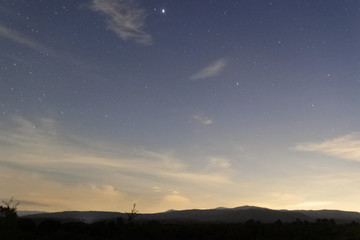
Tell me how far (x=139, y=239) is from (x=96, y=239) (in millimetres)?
3296

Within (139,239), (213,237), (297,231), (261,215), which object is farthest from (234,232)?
(261,215)

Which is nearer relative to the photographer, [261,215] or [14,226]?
[14,226]

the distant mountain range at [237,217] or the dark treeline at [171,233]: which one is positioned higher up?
the distant mountain range at [237,217]

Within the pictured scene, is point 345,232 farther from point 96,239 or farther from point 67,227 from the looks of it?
point 67,227

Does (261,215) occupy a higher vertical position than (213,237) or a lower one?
higher

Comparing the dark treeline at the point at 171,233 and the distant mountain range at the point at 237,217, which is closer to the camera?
Result: the dark treeline at the point at 171,233

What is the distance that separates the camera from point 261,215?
139 meters

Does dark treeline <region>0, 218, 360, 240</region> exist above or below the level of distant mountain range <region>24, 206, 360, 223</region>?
below

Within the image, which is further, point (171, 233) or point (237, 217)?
point (237, 217)

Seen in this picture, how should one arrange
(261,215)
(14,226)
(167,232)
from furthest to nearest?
(261,215) < (167,232) < (14,226)

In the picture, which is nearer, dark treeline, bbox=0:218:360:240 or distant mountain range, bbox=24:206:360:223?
dark treeline, bbox=0:218:360:240

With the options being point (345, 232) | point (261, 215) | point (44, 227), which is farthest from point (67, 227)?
point (261, 215)

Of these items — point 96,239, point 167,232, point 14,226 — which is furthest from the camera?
point 167,232

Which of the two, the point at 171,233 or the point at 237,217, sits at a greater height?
the point at 237,217
